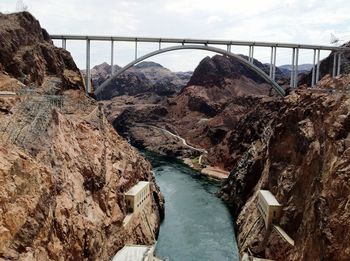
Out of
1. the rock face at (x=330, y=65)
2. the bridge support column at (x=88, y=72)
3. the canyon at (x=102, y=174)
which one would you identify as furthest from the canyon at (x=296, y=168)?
the bridge support column at (x=88, y=72)

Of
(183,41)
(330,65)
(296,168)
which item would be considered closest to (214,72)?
(330,65)

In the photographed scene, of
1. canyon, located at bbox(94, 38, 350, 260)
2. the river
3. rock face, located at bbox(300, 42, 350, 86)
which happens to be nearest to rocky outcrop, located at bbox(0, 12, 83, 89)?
the river

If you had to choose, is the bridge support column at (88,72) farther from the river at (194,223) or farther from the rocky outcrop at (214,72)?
the rocky outcrop at (214,72)

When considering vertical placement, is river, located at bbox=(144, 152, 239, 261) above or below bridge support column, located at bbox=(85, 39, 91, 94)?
below

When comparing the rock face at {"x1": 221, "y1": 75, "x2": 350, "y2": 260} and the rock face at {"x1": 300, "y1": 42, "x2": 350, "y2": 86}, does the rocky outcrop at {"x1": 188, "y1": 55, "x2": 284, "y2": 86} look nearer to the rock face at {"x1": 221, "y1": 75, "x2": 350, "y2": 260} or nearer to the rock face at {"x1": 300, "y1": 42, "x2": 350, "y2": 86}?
the rock face at {"x1": 300, "y1": 42, "x2": 350, "y2": 86}

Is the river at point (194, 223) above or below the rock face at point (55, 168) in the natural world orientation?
below

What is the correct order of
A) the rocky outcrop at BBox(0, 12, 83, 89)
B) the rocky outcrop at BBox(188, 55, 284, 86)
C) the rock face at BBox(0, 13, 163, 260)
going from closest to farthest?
the rock face at BBox(0, 13, 163, 260), the rocky outcrop at BBox(0, 12, 83, 89), the rocky outcrop at BBox(188, 55, 284, 86)

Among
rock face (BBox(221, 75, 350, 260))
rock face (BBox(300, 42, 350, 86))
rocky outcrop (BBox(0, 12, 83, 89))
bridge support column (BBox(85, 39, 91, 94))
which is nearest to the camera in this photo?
rock face (BBox(221, 75, 350, 260))
